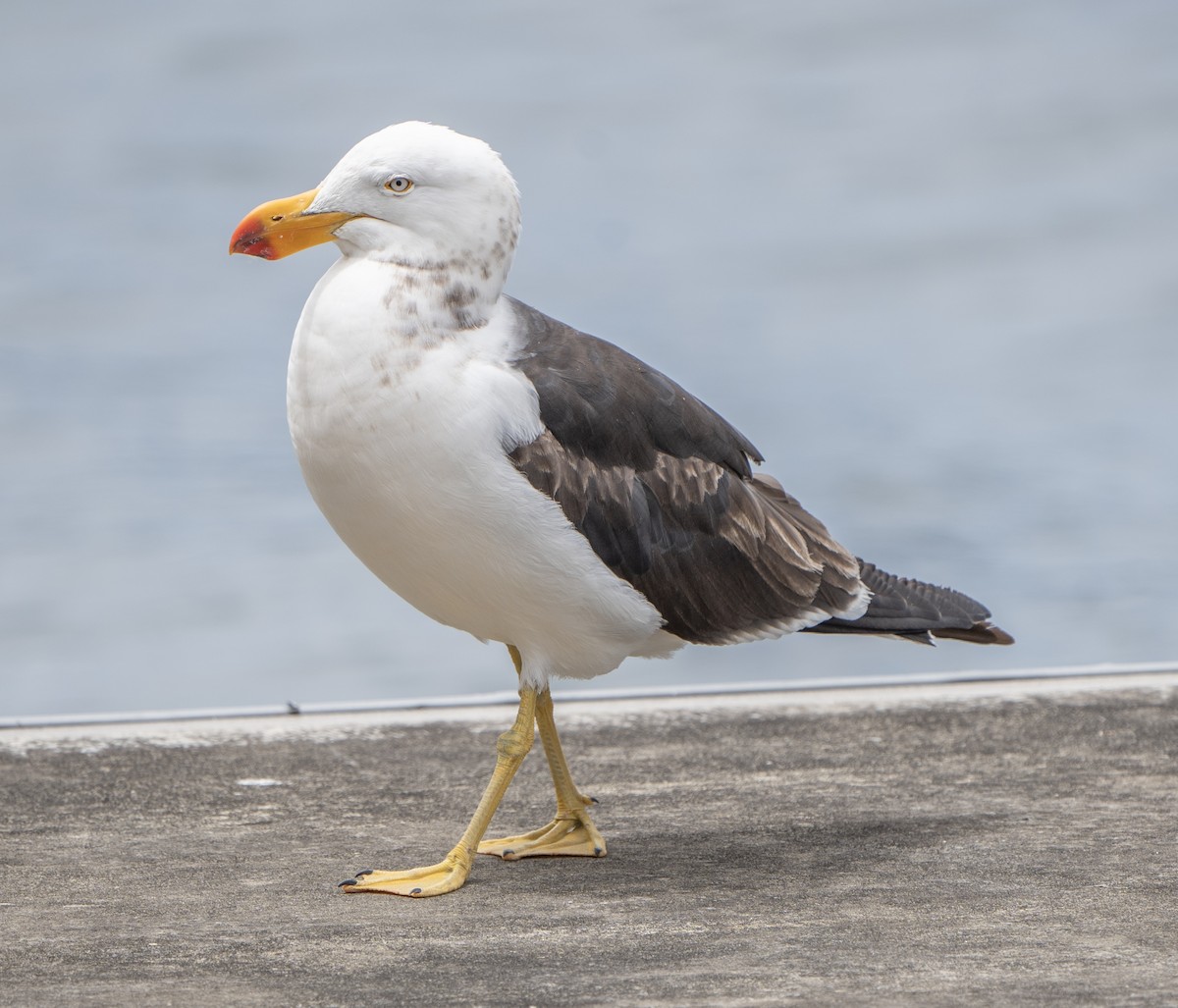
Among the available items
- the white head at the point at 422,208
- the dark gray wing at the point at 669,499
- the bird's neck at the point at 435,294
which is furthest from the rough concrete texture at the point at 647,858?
the white head at the point at 422,208

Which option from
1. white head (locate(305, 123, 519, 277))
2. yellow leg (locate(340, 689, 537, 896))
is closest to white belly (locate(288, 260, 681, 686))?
white head (locate(305, 123, 519, 277))

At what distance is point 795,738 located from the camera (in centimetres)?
555

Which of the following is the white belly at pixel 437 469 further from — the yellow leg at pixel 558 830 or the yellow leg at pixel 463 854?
the yellow leg at pixel 558 830

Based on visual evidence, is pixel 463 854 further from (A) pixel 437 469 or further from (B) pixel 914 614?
(B) pixel 914 614

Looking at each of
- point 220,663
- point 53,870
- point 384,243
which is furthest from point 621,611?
point 220,663

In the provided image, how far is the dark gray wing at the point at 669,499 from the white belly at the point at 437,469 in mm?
71

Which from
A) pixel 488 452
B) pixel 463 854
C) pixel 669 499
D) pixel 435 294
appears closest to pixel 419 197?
pixel 435 294

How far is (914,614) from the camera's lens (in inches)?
196

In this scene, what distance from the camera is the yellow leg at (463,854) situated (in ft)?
13.7

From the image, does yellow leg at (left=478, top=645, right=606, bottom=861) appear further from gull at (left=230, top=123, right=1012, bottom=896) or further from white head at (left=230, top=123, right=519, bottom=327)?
white head at (left=230, top=123, right=519, bottom=327)

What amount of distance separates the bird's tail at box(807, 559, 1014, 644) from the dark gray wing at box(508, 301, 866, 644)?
0.19ft

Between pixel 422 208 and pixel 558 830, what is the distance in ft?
4.91

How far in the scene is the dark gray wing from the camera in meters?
4.35

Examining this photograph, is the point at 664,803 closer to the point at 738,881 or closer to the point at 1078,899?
the point at 738,881
